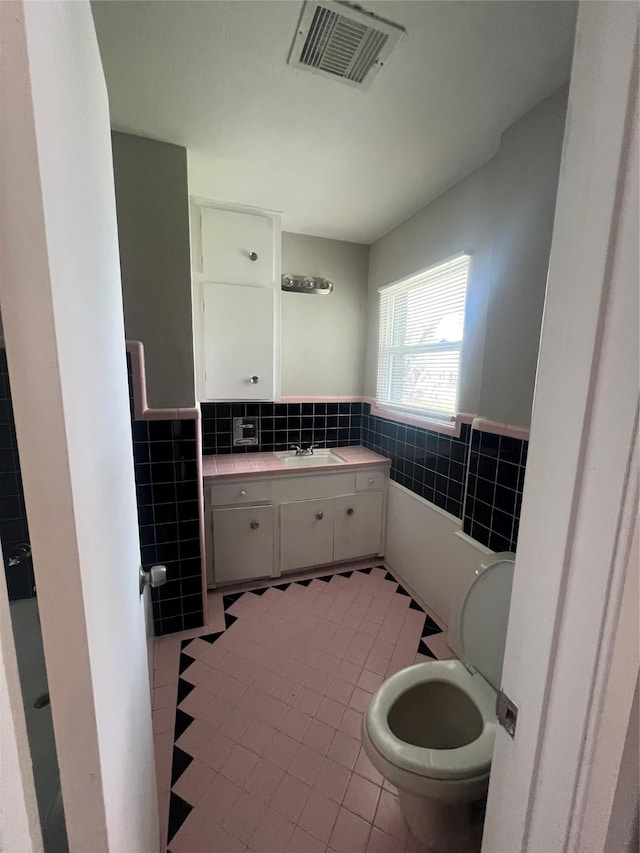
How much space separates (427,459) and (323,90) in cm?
176

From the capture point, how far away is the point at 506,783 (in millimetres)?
544

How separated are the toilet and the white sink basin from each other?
4.48 ft

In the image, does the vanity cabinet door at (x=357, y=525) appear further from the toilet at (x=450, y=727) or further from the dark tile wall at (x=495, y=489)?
the toilet at (x=450, y=727)

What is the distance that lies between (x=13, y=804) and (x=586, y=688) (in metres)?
0.59

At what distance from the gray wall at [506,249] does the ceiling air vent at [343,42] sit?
2.17 ft

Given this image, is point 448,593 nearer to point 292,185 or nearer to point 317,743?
point 317,743

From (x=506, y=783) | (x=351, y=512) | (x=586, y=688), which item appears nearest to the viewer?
(x=586, y=688)

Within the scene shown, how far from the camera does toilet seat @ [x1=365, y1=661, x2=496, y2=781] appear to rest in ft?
2.91

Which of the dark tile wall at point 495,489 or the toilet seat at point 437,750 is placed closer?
the toilet seat at point 437,750

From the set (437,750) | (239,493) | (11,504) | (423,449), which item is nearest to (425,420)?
(423,449)

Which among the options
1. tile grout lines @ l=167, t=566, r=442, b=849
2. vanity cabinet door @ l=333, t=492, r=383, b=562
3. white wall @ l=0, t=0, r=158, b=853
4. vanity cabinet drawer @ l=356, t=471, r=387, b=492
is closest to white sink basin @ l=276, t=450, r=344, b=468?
vanity cabinet drawer @ l=356, t=471, r=387, b=492

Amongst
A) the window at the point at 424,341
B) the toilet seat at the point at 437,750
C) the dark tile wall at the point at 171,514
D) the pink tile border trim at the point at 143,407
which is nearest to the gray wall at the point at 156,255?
the pink tile border trim at the point at 143,407

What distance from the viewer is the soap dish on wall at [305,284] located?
2389mm

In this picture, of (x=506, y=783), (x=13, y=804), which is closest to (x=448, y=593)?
(x=506, y=783)
